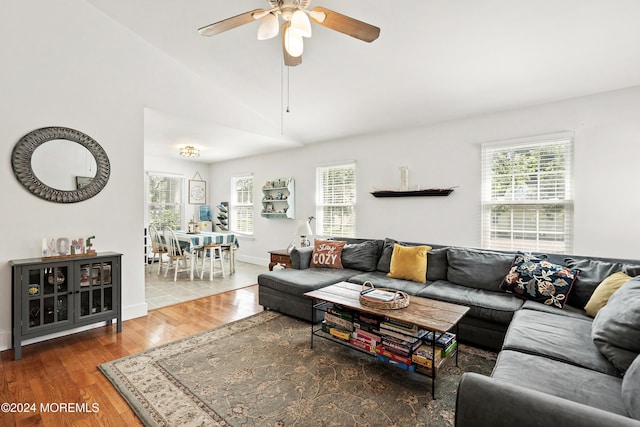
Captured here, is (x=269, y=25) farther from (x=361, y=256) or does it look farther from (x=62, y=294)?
(x=62, y=294)

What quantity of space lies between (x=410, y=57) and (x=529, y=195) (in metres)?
1.98

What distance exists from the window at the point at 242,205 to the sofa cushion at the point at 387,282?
373 cm

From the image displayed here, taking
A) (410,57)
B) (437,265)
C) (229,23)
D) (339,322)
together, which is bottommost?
(339,322)

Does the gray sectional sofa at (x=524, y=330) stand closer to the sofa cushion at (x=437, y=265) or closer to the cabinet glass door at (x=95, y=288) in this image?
the sofa cushion at (x=437, y=265)

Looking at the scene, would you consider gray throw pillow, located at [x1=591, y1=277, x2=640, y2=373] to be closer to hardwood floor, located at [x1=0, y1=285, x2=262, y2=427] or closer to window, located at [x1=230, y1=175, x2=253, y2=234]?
hardwood floor, located at [x1=0, y1=285, x2=262, y2=427]

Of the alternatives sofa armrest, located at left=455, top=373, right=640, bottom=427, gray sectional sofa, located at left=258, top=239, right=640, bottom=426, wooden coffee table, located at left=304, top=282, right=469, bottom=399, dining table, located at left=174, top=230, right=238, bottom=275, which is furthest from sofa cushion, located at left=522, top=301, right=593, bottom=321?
dining table, located at left=174, top=230, right=238, bottom=275

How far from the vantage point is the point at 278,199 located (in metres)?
5.75

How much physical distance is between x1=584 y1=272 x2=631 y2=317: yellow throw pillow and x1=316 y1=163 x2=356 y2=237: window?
9.80 ft

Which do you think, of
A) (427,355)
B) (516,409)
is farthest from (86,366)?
(516,409)

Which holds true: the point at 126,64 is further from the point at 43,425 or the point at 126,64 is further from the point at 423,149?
the point at 423,149

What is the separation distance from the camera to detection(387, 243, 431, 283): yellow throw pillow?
3.32m

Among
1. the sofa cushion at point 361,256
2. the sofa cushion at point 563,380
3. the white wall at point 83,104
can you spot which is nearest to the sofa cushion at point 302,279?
the sofa cushion at point 361,256

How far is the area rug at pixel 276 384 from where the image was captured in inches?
70.1

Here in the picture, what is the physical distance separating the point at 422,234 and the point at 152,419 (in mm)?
3434
